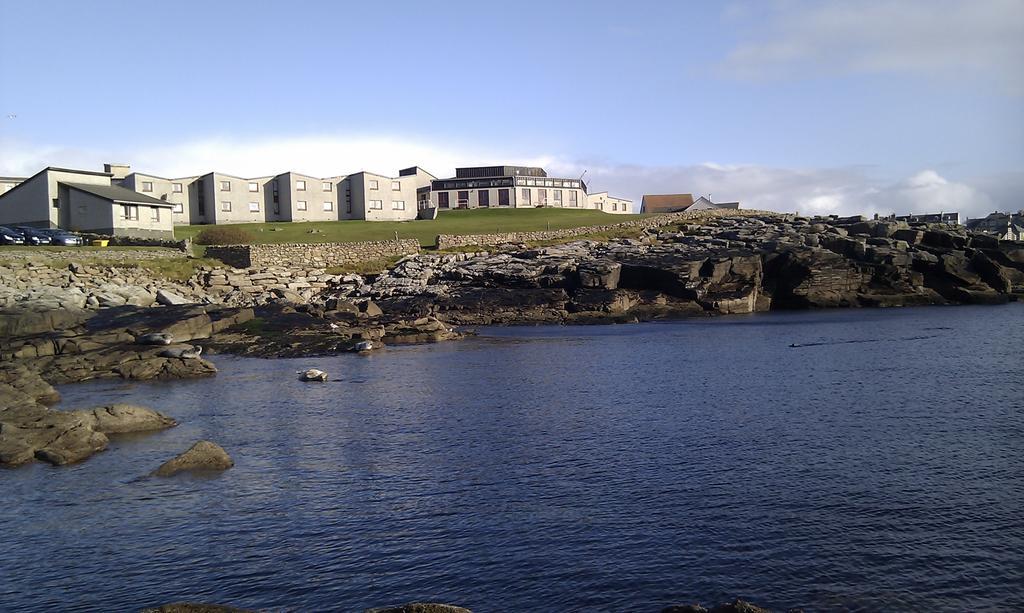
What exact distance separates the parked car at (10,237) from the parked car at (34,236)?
1.43 ft

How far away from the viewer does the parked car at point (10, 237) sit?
65125 mm

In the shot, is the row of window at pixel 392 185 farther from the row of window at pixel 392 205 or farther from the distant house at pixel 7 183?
the distant house at pixel 7 183

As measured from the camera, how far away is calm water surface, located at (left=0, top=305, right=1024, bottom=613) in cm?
1356

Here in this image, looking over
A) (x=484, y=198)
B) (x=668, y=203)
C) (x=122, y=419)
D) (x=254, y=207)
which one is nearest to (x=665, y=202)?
(x=668, y=203)

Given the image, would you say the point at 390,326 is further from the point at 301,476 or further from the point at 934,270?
the point at 934,270

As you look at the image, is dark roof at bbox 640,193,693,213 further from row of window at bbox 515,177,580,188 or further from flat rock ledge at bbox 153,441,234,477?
flat rock ledge at bbox 153,441,234,477

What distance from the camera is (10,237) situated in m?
65.2

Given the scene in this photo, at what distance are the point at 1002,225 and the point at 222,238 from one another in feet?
490

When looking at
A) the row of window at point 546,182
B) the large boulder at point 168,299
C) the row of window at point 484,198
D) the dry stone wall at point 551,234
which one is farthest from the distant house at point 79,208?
the row of window at point 546,182

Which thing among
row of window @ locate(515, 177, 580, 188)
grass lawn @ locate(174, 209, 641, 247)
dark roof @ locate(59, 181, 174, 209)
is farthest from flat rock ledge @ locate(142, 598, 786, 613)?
row of window @ locate(515, 177, 580, 188)

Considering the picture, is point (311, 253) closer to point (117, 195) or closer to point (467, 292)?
point (117, 195)

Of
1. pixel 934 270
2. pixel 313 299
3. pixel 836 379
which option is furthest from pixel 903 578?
pixel 934 270

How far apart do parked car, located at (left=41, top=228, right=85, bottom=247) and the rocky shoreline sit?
8383 mm

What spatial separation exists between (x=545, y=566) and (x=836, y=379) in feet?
76.1
